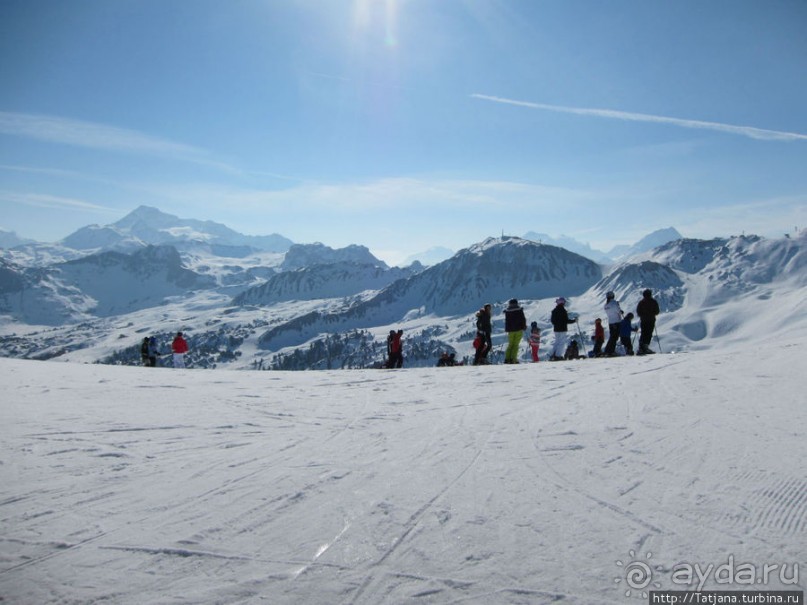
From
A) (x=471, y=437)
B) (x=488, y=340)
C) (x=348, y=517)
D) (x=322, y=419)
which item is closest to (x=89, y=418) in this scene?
(x=322, y=419)

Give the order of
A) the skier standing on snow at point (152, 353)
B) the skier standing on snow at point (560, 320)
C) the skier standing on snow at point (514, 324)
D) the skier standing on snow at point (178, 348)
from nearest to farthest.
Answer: the skier standing on snow at point (514, 324) → the skier standing on snow at point (560, 320) → the skier standing on snow at point (178, 348) → the skier standing on snow at point (152, 353)

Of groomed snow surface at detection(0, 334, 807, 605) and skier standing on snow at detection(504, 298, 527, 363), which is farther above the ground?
skier standing on snow at detection(504, 298, 527, 363)

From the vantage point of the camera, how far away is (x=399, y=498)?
16.9 ft

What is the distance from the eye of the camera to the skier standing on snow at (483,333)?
1919 centimetres

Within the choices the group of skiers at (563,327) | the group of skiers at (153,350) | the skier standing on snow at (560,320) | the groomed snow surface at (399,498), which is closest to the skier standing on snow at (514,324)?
the group of skiers at (563,327)

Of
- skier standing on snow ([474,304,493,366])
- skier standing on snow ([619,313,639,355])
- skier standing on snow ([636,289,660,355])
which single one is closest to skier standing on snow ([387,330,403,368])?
skier standing on snow ([474,304,493,366])

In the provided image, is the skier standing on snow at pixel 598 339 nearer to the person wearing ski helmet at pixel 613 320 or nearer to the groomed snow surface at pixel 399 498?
the person wearing ski helmet at pixel 613 320

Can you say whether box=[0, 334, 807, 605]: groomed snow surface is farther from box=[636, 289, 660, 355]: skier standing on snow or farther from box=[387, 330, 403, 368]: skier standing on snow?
box=[387, 330, 403, 368]: skier standing on snow

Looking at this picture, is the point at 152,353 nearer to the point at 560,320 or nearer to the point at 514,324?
the point at 514,324

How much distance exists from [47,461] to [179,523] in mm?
2840

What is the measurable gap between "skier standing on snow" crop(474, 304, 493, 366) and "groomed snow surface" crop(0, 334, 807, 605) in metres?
9.65

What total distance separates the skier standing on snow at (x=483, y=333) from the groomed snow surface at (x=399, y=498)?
9647 millimetres

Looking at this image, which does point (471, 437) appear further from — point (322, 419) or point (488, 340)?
point (488, 340)

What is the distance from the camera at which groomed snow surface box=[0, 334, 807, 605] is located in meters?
3.81
